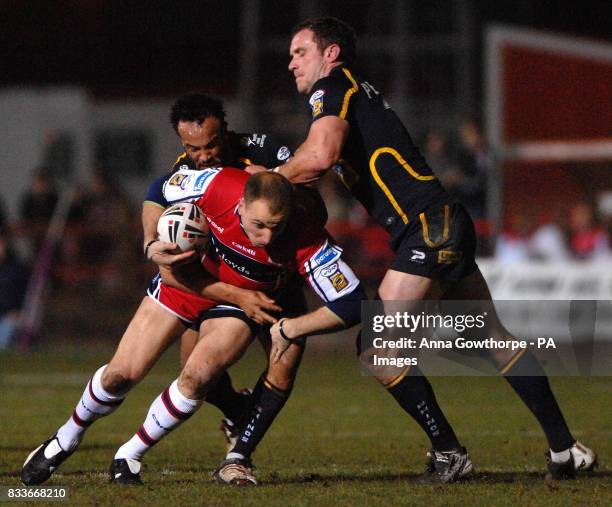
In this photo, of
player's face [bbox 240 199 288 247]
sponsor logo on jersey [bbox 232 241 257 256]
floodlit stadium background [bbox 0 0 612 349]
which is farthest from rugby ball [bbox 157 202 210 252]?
floodlit stadium background [bbox 0 0 612 349]

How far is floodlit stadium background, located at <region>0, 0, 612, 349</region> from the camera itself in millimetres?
17359

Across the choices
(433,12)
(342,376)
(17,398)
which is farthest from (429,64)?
(17,398)

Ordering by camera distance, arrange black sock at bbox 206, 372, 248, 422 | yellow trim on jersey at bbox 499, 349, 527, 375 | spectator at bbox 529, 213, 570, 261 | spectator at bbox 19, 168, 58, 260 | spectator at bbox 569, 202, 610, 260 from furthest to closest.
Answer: spectator at bbox 19, 168, 58, 260
spectator at bbox 529, 213, 570, 261
spectator at bbox 569, 202, 610, 260
black sock at bbox 206, 372, 248, 422
yellow trim on jersey at bbox 499, 349, 527, 375

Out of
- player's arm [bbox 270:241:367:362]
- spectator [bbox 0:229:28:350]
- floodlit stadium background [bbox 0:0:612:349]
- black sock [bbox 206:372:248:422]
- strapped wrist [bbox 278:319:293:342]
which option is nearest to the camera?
player's arm [bbox 270:241:367:362]

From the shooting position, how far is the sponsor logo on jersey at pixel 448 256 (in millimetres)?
7305

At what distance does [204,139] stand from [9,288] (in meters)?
10.6

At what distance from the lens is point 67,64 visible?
101 ft

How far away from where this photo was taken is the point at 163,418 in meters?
7.27

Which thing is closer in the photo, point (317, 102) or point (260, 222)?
point (260, 222)

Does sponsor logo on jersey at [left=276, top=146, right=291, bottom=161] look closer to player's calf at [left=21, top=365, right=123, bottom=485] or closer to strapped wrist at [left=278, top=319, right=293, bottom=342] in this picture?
strapped wrist at [left=278, top=319, right=293, bottom=342]

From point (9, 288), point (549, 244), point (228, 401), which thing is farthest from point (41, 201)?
point (228, 401)

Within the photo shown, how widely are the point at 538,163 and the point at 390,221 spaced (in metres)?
11.5

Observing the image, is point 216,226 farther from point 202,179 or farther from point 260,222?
point 260,222

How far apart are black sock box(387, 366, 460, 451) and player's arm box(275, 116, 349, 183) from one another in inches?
47.0
